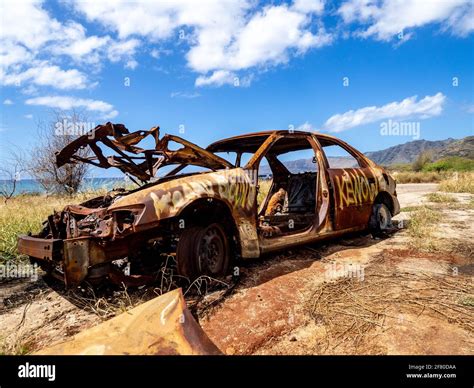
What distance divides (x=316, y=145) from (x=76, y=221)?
3364 mm

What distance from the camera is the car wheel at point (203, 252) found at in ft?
10.7

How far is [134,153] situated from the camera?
154 inches

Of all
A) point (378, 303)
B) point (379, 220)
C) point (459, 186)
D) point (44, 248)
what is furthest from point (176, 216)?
point (459, 186)

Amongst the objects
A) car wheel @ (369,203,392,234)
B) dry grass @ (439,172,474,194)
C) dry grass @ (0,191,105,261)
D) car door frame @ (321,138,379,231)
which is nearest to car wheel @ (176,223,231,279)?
car door frame @ (321,138,379,231)

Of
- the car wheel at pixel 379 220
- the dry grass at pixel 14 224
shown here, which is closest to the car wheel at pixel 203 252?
the dry grass at pixel 14 224

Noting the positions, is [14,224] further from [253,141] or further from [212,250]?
[253,141]

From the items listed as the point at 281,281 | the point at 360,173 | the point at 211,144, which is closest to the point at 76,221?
the point at 281,281

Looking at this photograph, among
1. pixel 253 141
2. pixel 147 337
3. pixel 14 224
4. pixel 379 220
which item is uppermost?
pixel 253 141

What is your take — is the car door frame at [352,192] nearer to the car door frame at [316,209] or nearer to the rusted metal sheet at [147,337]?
the car door frame at [316,209]

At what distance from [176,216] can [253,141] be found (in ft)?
7.84

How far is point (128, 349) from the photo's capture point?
192cm
